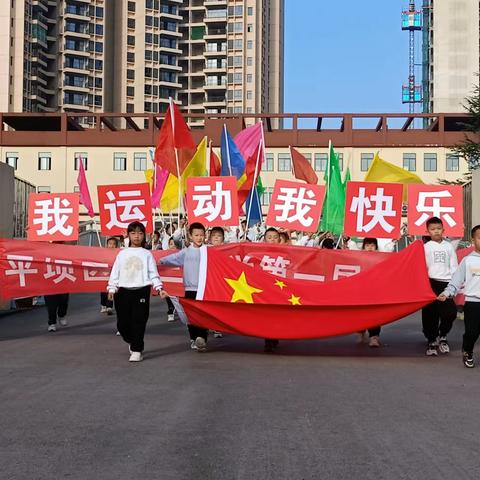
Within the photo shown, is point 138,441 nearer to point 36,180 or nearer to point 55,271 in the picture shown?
point 55,271

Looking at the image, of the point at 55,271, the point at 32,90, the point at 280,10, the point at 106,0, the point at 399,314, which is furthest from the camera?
the point at 280,10

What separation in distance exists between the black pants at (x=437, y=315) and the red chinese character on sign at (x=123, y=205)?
587cm

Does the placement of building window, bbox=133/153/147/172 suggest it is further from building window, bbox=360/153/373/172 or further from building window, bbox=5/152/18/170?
building window, bbox=360/153/373/172

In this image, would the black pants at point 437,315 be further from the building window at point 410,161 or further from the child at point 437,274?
the building window at point 410,161

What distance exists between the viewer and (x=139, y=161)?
2854 inches

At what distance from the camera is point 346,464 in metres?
5.03

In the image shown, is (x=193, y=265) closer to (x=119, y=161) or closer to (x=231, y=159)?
(x=231, y=159)

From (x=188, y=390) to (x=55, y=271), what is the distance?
17.5 feet

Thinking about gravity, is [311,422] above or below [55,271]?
below

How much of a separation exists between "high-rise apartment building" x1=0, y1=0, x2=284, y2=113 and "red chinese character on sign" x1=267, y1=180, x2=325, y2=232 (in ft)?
281

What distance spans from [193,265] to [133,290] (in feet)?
3.86

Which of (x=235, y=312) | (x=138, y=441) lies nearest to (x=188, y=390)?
(x=138, y=441)

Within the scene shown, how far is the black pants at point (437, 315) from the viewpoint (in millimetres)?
10547

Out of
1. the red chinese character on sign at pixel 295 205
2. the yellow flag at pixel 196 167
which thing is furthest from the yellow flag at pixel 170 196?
the red chinese character on sign at pixel 295 205
